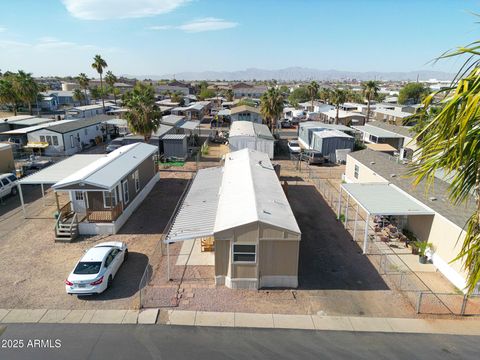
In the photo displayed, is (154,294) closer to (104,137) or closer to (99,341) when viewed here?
(99,341)

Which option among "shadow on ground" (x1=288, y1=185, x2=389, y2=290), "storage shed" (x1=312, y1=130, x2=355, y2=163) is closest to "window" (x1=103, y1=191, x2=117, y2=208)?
"shadow on ground" (x1=288, y1=185, x2=389, y2=290)

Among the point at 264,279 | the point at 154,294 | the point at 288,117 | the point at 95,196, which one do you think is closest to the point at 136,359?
the point at 154,294

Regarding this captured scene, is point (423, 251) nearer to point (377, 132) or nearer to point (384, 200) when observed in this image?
point (384, 200)

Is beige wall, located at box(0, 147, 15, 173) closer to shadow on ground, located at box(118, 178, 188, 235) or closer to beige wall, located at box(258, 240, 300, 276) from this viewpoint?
shadow on ground, located at box(118, 178, 188, 235)

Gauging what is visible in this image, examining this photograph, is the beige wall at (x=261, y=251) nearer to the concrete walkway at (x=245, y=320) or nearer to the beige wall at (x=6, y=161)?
the concrete walkway at (x=245, y=320)

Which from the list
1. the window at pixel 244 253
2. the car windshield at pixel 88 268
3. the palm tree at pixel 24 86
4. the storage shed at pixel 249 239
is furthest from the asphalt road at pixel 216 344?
the palm tree at pixel 24 86

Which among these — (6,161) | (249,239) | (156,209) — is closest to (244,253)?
(249,239)
